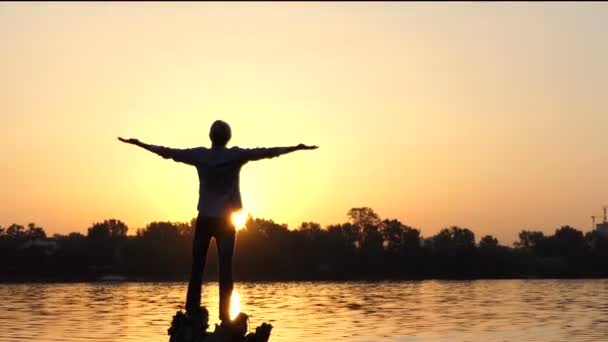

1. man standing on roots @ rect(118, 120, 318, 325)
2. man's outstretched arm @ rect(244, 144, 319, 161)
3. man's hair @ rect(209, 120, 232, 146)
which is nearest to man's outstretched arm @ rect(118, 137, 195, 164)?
man standing on roots @ rect(118, 120, 318, 325)

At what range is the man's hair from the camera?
1634cm

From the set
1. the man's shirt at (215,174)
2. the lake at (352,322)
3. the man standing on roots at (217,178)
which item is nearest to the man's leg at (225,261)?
the man standing on roots at (217,178)

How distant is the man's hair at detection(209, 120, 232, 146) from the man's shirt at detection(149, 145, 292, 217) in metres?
0.15

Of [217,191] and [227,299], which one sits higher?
[217,191]

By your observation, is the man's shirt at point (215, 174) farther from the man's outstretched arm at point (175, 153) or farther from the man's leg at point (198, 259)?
the man's leg at point (198, 259)

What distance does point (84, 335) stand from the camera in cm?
6031

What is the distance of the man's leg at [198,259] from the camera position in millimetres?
16516

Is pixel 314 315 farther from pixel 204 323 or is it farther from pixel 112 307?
pixel 204 323

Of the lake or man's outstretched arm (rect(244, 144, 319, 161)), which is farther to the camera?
the lake

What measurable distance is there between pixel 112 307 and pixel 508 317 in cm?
4020

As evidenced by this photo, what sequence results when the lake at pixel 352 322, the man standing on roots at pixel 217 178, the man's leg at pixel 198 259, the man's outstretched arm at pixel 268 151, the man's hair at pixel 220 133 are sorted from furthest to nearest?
the lake at pixel 352 322
the man's leg at pixel 198 259
the man's hair at pixel 220 133
the man standing on roots at pixel 217 178
the man's outstretched arm at pixel 268 151

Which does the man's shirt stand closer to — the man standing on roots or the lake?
the man standing on roots

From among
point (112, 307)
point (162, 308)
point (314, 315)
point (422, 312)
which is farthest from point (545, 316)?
point (112, 307)

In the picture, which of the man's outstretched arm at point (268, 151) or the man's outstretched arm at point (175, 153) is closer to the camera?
the man's outstretched arm at point (268, 151)
